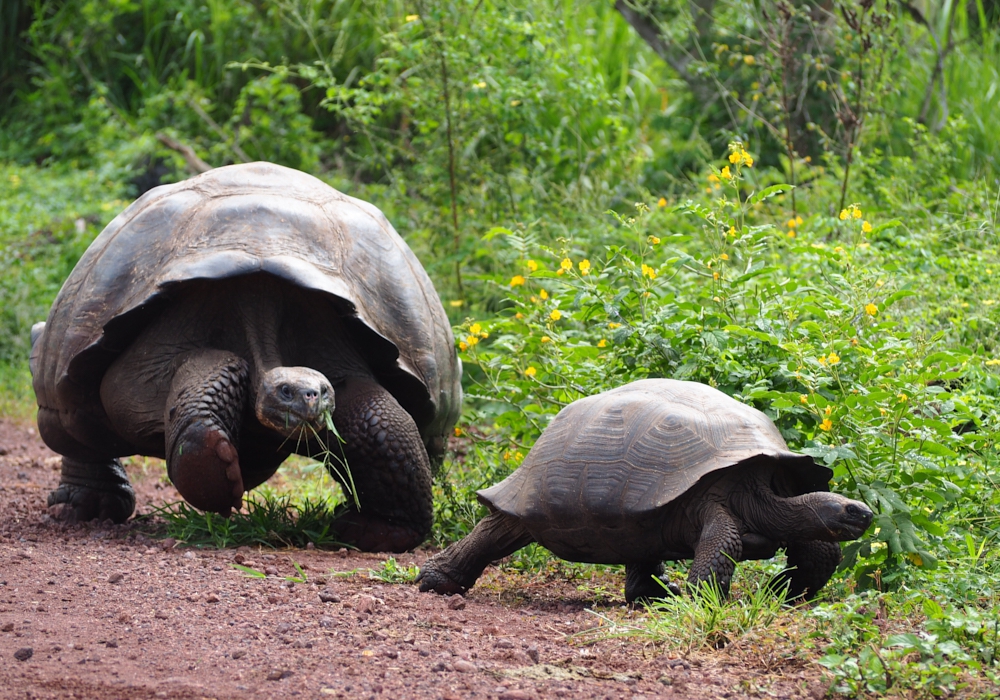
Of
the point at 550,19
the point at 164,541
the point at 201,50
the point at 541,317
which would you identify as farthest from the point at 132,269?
the point at 201,50

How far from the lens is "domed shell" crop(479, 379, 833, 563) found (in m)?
2.71

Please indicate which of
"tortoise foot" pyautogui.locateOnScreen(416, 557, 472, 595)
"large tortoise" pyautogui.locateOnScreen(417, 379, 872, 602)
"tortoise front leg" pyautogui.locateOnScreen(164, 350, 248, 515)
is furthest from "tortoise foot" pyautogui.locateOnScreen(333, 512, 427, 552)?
"large tortoise" pyautogui.locateOnScreen(417, 379, 872, 602)

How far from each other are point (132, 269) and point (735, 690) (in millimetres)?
2596

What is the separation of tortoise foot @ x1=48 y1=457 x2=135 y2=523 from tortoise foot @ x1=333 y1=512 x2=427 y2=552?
103 cm

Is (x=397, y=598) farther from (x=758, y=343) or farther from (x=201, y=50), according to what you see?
(x=201, y=50)

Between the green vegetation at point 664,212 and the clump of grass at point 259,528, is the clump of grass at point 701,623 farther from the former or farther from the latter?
the clump of grass at point 259,528

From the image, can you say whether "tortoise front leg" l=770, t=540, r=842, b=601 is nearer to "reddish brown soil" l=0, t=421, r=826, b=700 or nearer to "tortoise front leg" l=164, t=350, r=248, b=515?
"reddish brown soil" l=0, t=421, r=826, b=700

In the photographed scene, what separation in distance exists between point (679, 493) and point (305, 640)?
3.10ft

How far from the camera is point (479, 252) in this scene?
5.94m

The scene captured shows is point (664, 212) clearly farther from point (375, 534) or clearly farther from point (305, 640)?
point (305, 640)

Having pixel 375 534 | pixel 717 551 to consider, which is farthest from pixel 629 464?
pixel 375 534

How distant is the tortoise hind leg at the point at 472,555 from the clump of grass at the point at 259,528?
834mm

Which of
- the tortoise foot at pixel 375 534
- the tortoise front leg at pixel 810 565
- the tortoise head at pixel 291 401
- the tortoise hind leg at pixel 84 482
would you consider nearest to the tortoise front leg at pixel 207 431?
the tortoise head at pixel 291 401

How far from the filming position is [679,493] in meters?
2.65
